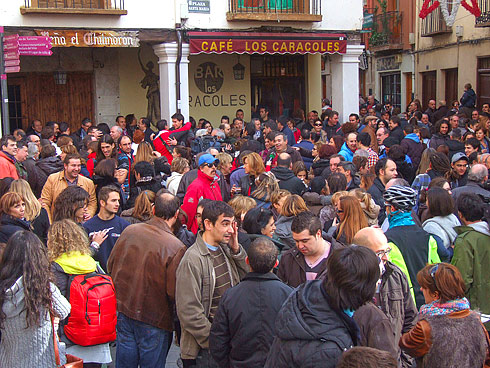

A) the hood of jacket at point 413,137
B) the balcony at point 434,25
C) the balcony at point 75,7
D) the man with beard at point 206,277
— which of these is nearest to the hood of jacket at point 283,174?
the man with beard at point 206,277

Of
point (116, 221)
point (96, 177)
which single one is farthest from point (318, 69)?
point (116, 221)

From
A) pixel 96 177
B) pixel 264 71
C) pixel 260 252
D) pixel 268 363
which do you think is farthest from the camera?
pixel 264 71

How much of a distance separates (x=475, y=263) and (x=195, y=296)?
224 cm

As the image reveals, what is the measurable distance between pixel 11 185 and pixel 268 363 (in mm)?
3762

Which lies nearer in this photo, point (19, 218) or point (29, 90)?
point (19, 218)

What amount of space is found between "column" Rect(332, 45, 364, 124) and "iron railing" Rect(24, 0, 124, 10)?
5789mm

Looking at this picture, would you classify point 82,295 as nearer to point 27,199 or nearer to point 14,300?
point 14,300

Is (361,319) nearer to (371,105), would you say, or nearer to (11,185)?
(11,185)

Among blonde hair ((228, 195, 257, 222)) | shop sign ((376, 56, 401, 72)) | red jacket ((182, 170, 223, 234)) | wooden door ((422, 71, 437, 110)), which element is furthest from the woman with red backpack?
shop sign ((376, 56, 401, 72))

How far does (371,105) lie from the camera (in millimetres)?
21094

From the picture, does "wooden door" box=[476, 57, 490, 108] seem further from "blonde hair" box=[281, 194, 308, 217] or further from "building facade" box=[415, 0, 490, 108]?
"blonde hair" box=[281, 194, 308, 217]

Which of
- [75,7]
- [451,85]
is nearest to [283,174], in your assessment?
[75,7]

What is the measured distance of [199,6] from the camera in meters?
14.9

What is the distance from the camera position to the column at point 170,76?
→ 14.9 meters
